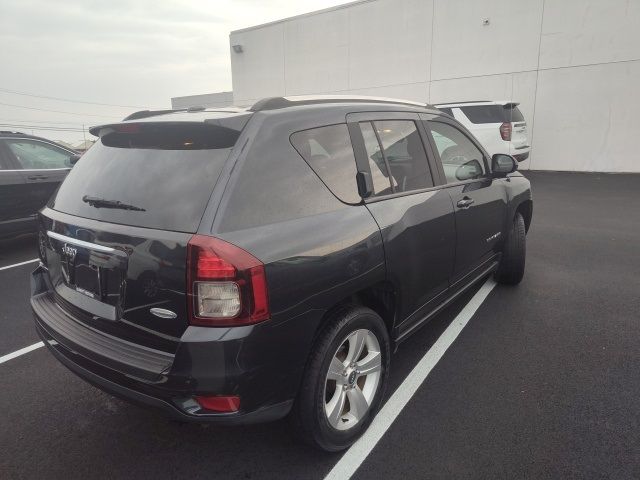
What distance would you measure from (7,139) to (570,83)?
14271 mm

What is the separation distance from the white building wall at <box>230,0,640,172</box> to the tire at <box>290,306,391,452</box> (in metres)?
13.8

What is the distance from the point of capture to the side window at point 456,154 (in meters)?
Answer: 3.33

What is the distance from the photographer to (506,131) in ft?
36.6

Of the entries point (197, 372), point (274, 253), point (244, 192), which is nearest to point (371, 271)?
point (274, 253)

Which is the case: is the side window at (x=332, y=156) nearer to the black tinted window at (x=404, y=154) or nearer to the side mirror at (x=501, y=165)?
the black tinted window at (x=404, y=154)

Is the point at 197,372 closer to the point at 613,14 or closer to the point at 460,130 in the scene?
the point at 460,130

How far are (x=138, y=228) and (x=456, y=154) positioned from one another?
277 cm

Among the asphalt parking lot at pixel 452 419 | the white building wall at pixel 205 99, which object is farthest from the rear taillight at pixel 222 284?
the white building wall at pixel 205 99

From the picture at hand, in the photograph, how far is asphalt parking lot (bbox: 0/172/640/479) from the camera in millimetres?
2209

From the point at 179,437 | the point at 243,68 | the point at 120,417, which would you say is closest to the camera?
the point at 179,437

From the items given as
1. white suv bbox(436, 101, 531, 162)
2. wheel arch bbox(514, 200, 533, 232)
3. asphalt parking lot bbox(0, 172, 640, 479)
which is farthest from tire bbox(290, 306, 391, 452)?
white suv bbox(436, 101, 531, 162)

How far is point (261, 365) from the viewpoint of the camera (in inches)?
72.3

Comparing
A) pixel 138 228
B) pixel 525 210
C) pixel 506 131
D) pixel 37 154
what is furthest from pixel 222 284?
pixel 506 131

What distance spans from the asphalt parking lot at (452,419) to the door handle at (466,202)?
1085 mm
